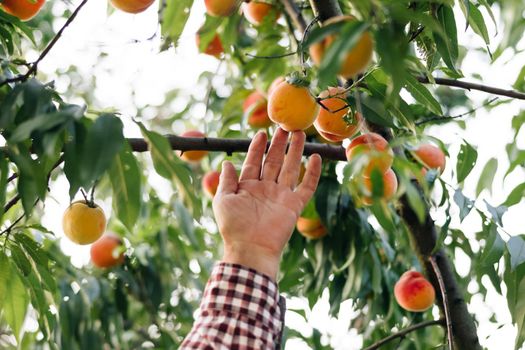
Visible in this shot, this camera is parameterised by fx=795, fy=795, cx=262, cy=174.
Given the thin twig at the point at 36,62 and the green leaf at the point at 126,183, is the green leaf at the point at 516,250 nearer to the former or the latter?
the green leaf at the point at 126,183

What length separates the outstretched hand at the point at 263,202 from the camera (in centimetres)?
111

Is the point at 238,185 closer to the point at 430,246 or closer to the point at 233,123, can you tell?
the point at 430,246

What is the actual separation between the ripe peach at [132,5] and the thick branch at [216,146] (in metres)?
0.21

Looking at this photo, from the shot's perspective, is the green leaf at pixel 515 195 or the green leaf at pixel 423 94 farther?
the green leaf at pixel 515 195

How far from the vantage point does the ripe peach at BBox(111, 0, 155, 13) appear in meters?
1.27

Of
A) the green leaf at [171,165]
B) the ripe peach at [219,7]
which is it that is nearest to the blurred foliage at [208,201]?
the green leaf at [171,165]

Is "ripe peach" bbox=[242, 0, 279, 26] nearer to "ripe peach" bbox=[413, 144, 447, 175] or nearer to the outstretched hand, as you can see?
"ripe peach" bbox=[413, 144, 447, 175]

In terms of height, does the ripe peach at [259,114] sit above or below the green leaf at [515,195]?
above

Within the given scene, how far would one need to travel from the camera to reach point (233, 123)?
2113mm

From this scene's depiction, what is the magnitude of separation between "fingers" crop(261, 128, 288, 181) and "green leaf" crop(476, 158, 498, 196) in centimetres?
54

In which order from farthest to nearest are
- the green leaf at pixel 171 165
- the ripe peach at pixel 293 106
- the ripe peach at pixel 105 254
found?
the ripe peach at pixel 105 254 < the ripe peach at pixel 293 106 < the green leaf at pixel 171 165

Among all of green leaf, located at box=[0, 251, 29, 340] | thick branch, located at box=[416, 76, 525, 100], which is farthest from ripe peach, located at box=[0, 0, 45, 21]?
thick branch, located at box=[416, 76, 525, 100]

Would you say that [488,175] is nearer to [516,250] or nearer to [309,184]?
[516,250]

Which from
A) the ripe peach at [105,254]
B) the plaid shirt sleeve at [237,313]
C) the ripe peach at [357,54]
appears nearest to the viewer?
the ripe peach at [357,54]
